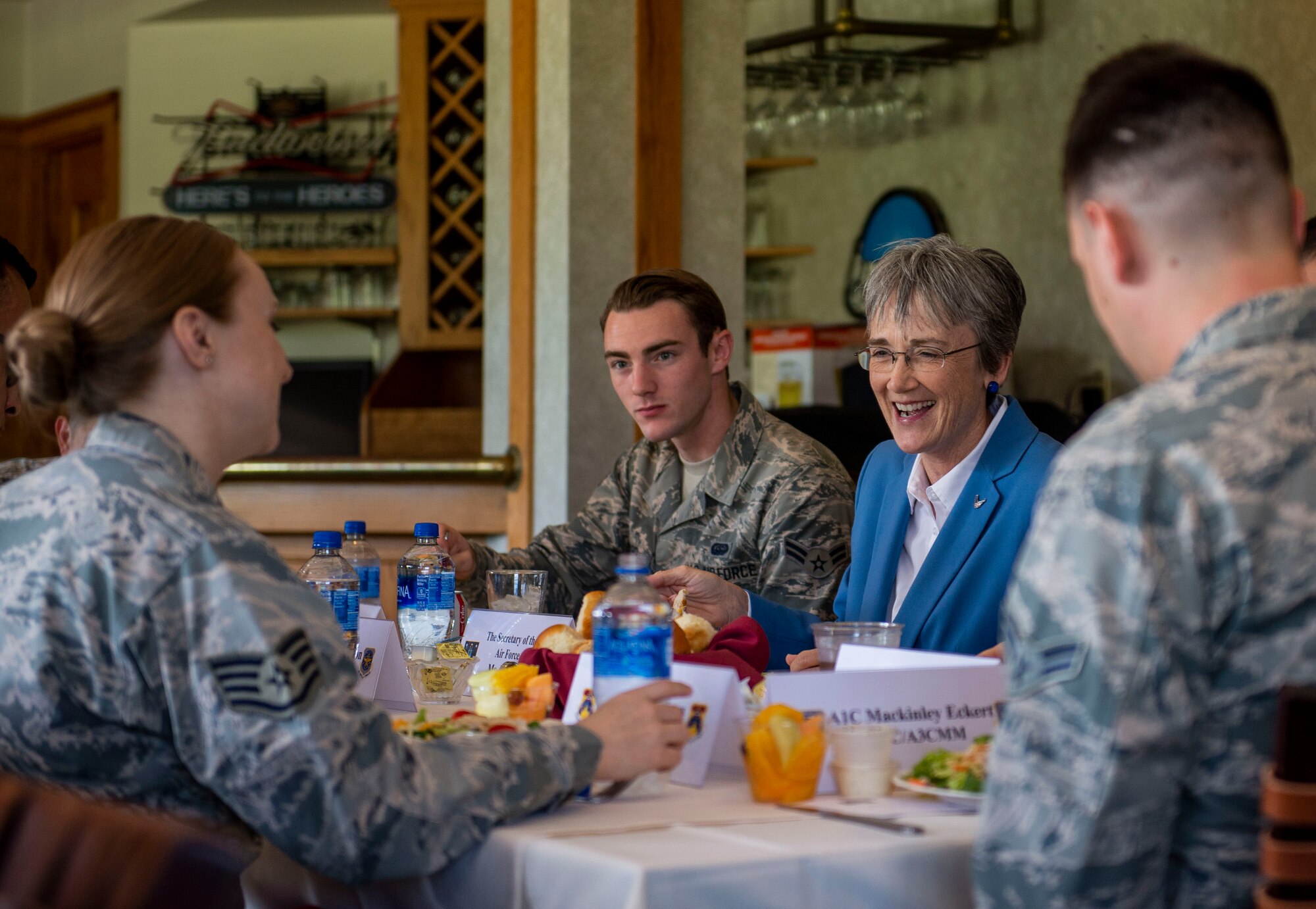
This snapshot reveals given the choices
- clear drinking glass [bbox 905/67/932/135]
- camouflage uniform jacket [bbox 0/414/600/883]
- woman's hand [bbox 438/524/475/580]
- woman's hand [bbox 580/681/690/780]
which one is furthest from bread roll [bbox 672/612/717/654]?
clear drinking glass [bbox 905/67/932/135]

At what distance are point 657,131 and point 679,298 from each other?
1275 millimetres

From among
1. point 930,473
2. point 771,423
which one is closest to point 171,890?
point 930,473

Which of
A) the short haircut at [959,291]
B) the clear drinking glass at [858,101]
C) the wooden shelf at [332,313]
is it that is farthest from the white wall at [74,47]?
the short haircut at [959,291]

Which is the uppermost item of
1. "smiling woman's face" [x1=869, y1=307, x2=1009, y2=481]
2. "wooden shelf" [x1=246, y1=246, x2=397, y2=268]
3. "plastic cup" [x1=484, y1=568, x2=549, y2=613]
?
"wooden shelf" [x1=246, y1=246, x2=397, y2=268]

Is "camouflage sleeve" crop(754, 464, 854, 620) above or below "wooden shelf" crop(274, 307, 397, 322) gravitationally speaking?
below

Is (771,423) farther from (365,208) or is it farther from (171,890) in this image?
(365,208)

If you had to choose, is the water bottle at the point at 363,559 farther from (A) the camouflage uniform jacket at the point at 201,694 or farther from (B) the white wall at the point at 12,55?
(B) the white wall at the point at 12,55

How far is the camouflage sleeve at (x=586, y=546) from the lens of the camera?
3.04m

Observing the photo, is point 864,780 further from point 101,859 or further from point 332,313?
point 332,313

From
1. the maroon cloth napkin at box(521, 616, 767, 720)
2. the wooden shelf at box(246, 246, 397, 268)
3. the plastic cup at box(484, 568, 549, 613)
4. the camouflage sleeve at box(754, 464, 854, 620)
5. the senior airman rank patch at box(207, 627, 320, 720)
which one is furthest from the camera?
the wooden shelf at box(246, 246, 397, 268)

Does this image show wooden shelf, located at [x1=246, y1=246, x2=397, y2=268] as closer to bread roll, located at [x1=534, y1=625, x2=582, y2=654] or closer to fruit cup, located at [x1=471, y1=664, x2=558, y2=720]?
bread roll, located at [x1=534, y1=625, x2=582, y2=654]

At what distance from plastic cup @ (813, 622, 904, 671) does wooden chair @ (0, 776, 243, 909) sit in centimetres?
93

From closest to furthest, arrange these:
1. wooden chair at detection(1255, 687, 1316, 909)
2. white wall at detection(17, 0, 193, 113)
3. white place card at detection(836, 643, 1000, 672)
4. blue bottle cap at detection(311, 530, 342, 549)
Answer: wooden chair at detection(1255, 687, 1316, 909)
white place card at detection(836, 643, 1000, 672)
blue bottle cap at detection(311, 530, 342, 549)
white wall at detection(17, 0, 193, 113)

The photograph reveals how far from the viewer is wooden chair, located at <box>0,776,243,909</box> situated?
39.4 inches
